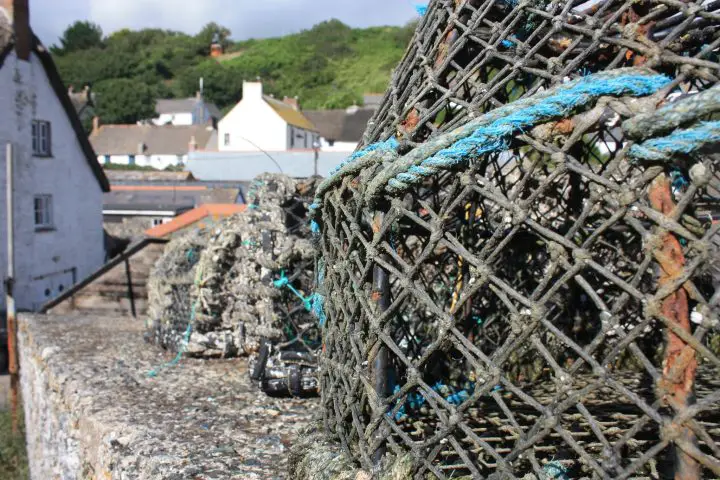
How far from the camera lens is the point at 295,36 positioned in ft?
318

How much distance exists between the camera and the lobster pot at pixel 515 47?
5.27 feet

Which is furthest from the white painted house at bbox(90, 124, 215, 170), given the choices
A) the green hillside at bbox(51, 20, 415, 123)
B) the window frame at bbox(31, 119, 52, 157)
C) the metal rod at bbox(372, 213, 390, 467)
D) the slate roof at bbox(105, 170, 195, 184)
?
the metal rod at bbox(372, 213, 390, 467)

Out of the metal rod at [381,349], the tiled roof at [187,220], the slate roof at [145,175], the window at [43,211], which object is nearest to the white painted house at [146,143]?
the slate roof at [145,175]

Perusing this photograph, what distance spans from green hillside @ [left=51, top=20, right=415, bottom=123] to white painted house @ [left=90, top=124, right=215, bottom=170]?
9.44m

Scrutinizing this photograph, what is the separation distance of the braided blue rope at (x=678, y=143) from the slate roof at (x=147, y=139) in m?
52.5

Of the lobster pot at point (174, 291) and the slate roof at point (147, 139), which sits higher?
the slate roof at point (147, 139)

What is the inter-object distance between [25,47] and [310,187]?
12.8 meters

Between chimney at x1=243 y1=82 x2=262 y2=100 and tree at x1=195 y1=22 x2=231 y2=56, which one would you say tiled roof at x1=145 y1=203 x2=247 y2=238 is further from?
tree at x1=195 y1=22 x2=231 y2=56

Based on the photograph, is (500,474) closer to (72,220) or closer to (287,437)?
(287,437)

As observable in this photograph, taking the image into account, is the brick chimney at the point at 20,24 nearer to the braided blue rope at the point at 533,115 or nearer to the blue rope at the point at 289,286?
the blue rope at the point at 289,286

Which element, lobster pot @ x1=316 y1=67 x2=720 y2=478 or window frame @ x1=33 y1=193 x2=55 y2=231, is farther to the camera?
window frame @ x1=33 y1=193 x2=55 y2=231

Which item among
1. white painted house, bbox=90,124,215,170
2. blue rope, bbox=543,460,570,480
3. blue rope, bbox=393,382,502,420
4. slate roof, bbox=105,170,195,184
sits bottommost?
blue rope, bbox=393,382,502,420

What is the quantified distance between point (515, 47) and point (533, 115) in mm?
522

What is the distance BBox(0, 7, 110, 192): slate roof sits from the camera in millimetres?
13391
